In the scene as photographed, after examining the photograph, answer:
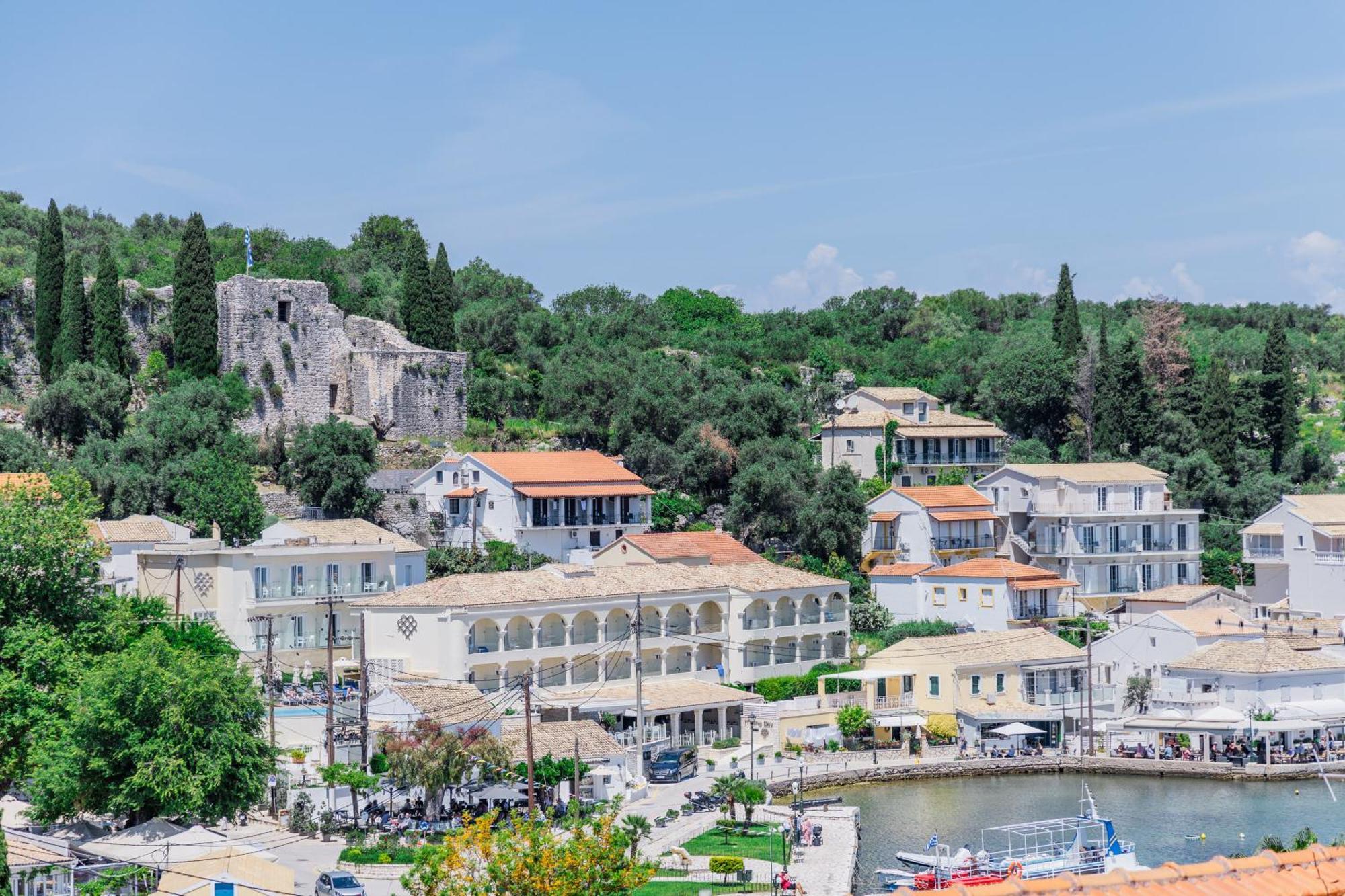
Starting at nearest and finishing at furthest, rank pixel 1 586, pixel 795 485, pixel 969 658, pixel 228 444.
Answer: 1. pixel 1 586
2. pixel 969 658
3. pixel 228 444
4. pixel 795 485

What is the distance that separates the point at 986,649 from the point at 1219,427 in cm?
2730

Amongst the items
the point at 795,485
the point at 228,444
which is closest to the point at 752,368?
the point at 795,485

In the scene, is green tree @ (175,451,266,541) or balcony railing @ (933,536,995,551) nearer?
green tree @ (175,451,266,541)

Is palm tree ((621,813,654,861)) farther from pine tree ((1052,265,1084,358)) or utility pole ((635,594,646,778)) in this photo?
pine tree ((1052,265,1084,358))

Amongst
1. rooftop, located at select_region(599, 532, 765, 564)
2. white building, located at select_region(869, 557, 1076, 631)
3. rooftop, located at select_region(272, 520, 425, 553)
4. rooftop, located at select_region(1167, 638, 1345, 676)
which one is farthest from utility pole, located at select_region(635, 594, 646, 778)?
rooftop, located at select_region(1167, 638, 1345, 676)

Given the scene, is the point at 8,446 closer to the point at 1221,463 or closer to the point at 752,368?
the point at 752,368

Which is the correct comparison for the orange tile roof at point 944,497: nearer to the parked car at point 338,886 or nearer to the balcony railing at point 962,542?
the balcony railing at point 962,542

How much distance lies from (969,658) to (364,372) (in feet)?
95.3

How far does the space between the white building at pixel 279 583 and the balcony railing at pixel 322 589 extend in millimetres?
22

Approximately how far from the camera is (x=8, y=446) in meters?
58.9

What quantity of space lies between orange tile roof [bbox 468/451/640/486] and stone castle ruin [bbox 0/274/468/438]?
17.5 ft

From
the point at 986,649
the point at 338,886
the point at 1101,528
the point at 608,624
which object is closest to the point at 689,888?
the point at 338,886

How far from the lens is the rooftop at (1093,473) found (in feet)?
229

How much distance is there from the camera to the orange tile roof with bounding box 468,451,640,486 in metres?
64.2
